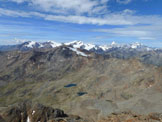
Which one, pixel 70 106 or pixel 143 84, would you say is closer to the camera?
pixel 70 106

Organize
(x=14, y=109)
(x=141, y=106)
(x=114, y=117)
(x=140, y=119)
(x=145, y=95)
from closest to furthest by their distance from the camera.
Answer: (x=140, y=119), (x=114, y=117), (x=14, y=109), (x=141, y=106), (x=145, y=95)

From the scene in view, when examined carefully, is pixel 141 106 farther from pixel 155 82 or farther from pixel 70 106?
pixel 70 106

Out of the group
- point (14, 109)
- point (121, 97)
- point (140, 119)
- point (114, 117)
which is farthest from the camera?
point (121, 97)

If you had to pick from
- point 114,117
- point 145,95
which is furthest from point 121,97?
point 114,117

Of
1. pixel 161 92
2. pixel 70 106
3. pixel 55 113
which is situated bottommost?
pixel 70 106

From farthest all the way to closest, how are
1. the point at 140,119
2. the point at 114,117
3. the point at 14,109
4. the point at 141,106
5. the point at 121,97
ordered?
the point at 121,97 → the point at 141,106 → the point at 14,109 → the point at 114,117 → the point at 140,119

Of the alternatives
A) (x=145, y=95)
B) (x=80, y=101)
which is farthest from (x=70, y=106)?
(x=145, y=95)

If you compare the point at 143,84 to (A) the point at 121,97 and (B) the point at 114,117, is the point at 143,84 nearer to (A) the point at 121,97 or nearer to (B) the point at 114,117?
(A) the point at 121,97

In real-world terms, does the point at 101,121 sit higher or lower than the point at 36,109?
higher

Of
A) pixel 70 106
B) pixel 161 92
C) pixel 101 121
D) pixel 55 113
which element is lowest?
pixel 70 106

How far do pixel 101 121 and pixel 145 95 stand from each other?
13742 cm

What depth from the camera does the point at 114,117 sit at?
171 ft

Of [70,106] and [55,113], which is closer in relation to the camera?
[55,113]

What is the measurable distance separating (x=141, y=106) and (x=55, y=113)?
272ft
